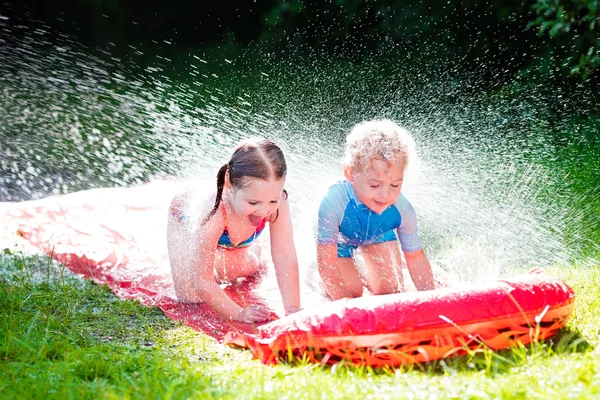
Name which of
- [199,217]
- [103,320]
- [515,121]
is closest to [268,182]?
[199,217]

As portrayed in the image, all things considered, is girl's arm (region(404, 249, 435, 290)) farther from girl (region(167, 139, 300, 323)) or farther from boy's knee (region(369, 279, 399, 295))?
girl (region(167, 139, 300, 323))

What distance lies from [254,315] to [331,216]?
716 mm

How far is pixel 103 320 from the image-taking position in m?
3.61

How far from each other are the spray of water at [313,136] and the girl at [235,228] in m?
0.75

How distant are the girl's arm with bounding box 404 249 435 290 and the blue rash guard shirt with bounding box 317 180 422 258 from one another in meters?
0.03

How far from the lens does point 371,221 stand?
4113mm

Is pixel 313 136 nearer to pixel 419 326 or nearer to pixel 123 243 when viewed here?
pixel 123 243

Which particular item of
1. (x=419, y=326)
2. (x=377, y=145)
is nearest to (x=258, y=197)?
(x=377, y=145)

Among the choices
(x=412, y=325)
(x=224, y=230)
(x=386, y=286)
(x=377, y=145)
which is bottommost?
(x=386, y=286)

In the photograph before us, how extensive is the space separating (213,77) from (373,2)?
2.49m

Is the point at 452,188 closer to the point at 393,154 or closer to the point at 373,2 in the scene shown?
the point at 393,154

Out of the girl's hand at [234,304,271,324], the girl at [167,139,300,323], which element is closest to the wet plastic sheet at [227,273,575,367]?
the girl's hand at [234,304,271,324]

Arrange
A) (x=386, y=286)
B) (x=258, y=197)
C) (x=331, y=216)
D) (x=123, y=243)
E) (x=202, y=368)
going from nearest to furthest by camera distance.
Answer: (x=202, y=368)
(x=258, y=197)
(x=331, y=216)
(x=386, y=286)
(x=123, y=243)

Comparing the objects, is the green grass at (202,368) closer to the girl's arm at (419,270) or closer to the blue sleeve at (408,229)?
the girl's arm at (419,270)
